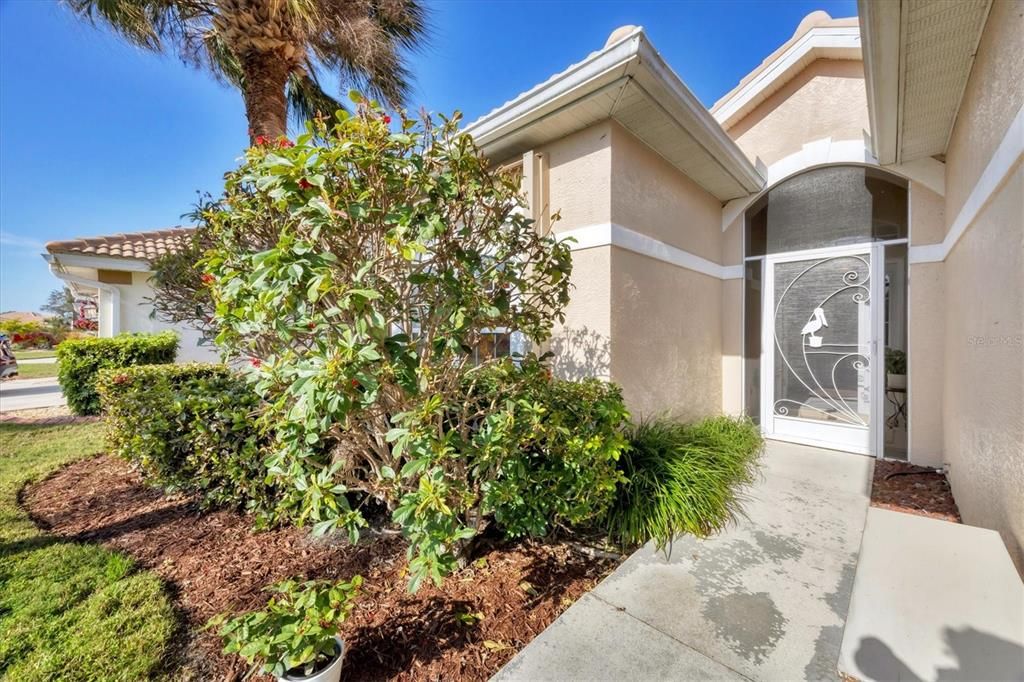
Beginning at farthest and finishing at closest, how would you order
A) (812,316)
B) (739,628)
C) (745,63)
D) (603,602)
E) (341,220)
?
(745,63) < (812,316) < (603,602) < (739,628) < (341,220)

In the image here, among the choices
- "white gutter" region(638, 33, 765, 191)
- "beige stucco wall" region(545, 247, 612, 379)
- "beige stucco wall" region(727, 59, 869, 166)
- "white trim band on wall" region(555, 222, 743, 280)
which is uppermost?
"beige stucco wall" region(727, 59, 869, 166)

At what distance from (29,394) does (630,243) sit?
19466mm

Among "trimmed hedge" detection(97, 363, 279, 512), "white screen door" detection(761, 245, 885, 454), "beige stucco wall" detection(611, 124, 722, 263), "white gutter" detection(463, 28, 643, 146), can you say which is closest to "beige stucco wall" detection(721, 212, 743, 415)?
"beige stucco wall" detection(611, 124, 722, 263)

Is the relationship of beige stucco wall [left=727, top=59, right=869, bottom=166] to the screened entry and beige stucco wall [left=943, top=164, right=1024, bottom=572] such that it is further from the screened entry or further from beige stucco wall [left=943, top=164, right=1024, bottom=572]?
beige stucco wall [left=943, top=164, right=1024, bottom=572]

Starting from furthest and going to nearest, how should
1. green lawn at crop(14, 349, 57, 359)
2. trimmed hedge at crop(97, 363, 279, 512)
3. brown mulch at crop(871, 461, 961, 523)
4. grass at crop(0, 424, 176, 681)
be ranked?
green lawn at crop(14, 349, 57, 359), brown mulch at crop(871, 461, 961, 523), trimmed hedge at crop(97, 363, 279, 512), grass at crop(0, 424, 176, 681)

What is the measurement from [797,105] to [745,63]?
→ 208 centimetres

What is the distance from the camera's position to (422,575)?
95.3 inches

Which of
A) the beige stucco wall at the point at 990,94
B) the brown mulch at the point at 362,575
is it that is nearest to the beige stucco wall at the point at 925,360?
the beige stucco wall at the point at 990,94

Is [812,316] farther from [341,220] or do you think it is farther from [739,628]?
[341,220]

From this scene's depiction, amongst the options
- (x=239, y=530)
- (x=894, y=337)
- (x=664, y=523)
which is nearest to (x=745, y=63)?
(x=894, y=337)

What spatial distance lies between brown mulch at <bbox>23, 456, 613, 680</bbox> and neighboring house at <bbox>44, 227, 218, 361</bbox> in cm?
874

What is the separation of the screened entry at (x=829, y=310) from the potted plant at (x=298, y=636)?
7.63 m

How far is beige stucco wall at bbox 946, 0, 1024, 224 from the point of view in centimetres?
284

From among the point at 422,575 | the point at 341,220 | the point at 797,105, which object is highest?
the point at 797,105
